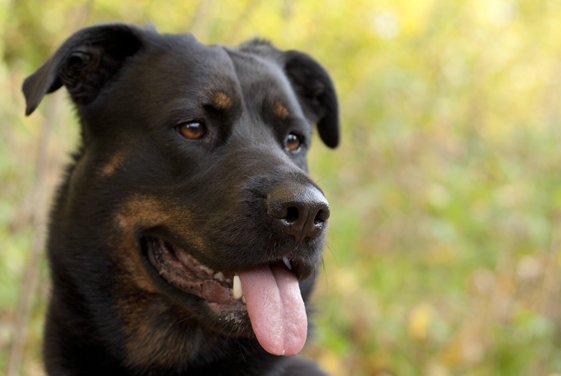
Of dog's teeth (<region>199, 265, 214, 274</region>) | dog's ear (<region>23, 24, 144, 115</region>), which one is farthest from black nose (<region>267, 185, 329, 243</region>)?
dog's ear (<region>23, 24, 144, 115</region>)

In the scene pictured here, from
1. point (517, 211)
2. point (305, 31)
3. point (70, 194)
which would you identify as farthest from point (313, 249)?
point (517, 211)

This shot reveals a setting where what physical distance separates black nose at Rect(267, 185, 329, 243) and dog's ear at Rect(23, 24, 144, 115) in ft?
4.11

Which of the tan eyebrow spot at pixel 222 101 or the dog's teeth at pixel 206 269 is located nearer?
the dog's teeth at pixel 206 269

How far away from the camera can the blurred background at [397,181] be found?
14.1ft

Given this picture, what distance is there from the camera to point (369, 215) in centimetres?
696

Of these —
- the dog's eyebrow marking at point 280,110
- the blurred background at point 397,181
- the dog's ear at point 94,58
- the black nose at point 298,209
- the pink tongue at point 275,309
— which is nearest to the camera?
the black nose at point 298,209

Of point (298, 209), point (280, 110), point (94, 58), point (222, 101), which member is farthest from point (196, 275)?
point (94, 58)

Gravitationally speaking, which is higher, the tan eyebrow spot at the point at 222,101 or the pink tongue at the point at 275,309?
the tan eyebrow spot at the point at 222,101

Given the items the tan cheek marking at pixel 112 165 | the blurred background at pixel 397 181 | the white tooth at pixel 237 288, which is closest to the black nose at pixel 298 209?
the white tooth at pixel 237 288

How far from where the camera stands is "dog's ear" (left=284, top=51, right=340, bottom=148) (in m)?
3.22

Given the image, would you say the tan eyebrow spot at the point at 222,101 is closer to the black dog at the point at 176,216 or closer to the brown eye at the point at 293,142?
the black dog at the point at 176,216

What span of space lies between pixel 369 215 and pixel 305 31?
2.71 metres

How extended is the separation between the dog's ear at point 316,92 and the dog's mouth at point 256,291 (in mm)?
1369

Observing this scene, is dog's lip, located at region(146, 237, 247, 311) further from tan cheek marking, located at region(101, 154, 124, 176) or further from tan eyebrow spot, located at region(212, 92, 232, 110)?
tan eyebrow spot, located at region(212, 92, 232, 110)
